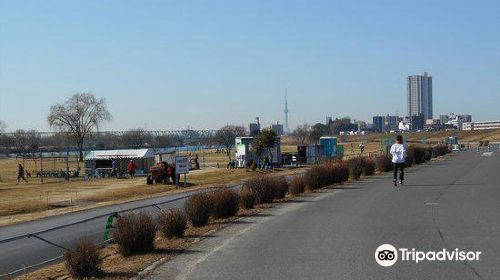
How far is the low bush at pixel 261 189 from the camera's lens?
1788 cm

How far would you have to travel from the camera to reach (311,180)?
2248cm

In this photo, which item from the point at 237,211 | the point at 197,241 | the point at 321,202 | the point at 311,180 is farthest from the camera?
the point at 311,180

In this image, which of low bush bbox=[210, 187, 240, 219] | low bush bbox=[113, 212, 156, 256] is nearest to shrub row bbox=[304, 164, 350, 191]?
low bush bbox=[210, 187, 240, 219]

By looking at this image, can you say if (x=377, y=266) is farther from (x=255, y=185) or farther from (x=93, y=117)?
(x=93, y=117)

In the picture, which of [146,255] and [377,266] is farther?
[146,255]

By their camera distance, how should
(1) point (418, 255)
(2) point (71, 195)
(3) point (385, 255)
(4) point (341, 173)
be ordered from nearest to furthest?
1. (1) point (418, 255)
2. (3) point (385, 255)
3. (4) point (341, 173)
4. (2) point (71, 195)

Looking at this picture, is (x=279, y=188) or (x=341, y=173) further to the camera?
(x=341, y=173)

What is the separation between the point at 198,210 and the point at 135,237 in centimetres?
331

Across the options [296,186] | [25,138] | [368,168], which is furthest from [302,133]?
[296,186]

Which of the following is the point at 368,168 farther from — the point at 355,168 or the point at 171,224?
the point at 171,224

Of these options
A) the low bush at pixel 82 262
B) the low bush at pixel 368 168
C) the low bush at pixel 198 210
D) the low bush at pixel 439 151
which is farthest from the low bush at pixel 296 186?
the low bush at pixel 439 151

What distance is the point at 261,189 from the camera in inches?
712

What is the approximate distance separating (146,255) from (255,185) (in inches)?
307

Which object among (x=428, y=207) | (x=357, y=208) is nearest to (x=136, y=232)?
(x=357, y=208)
